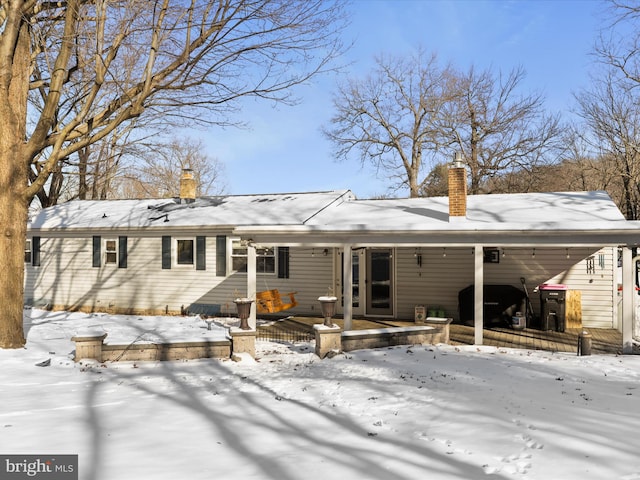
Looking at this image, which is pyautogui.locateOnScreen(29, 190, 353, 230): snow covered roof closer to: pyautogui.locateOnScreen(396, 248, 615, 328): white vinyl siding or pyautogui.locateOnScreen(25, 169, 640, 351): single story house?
pyautogui.locateOnScreen(25, 169, 640, 351): single story house

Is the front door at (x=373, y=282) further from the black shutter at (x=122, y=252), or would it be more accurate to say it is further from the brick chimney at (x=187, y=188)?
the black shutter at (x=122, y=252)

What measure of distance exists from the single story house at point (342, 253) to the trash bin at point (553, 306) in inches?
30.5

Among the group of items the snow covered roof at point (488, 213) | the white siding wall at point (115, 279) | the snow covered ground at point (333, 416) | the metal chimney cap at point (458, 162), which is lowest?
the snow covered ground at point (333, 416)

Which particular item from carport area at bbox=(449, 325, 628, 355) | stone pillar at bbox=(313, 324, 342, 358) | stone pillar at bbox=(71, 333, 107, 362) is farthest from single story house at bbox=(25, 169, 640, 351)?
stone pillar at bbox=(71, 333, 107, 362)

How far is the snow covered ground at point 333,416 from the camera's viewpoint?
398 cm

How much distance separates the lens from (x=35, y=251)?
17172mm

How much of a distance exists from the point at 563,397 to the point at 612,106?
26.8m

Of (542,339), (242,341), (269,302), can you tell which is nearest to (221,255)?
(269,302)

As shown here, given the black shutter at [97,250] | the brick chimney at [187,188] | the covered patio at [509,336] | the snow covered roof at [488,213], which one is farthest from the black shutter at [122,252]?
the snow covered roof at [488,213]

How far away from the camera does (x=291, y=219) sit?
1361cm

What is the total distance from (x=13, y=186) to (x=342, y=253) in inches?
344

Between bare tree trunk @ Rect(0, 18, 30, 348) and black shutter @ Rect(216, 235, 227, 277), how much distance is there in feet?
21.4

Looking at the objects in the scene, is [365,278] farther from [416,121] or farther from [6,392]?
[416,121]

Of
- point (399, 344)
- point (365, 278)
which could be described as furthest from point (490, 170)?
point (399, 344)
